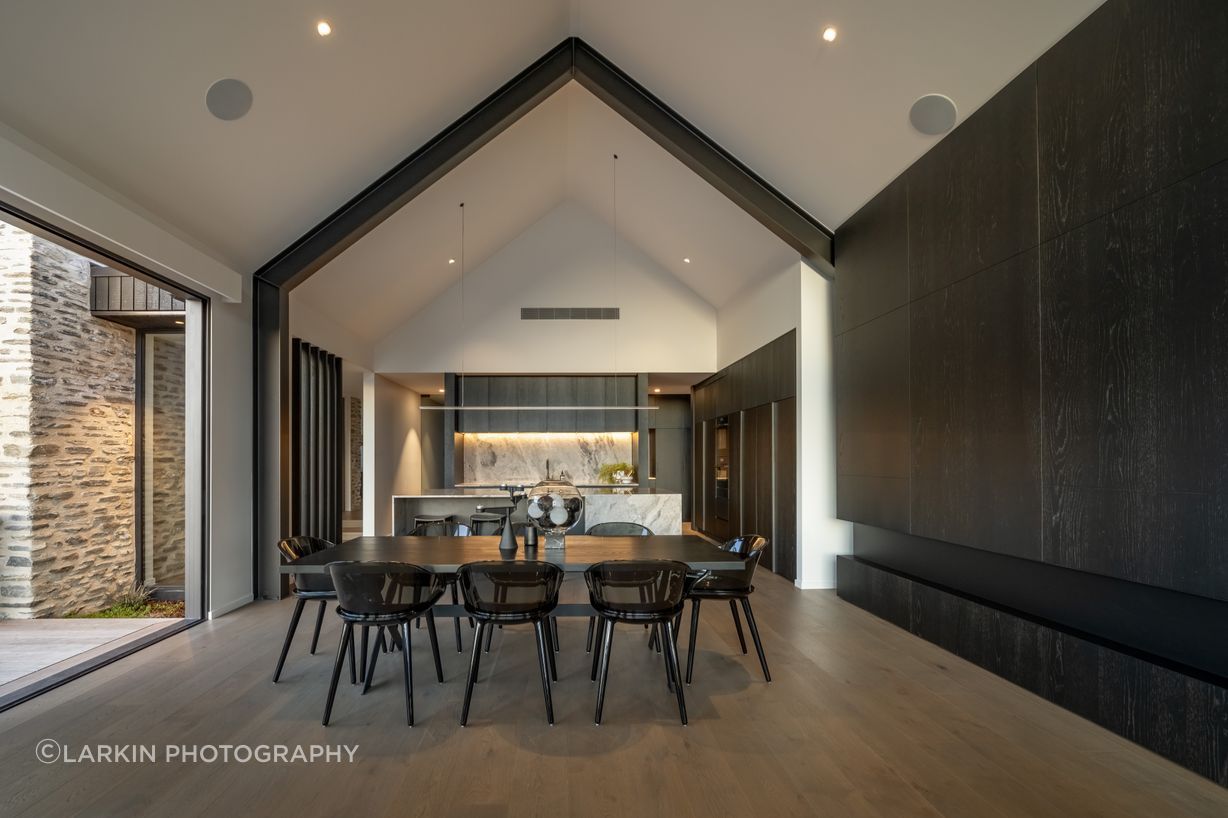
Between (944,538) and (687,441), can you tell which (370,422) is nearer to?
(687,441)

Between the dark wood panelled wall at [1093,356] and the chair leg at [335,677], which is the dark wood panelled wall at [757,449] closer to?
the dark wood panelled wall at [1093,356]

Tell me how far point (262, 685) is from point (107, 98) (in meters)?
3.27

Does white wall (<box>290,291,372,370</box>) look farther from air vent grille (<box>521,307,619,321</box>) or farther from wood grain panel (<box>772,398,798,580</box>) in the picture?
wood grain panel (<box>772,398,798,580</box>)

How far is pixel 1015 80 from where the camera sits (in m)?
3.35

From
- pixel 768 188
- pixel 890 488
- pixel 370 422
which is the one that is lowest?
pixel 890 488

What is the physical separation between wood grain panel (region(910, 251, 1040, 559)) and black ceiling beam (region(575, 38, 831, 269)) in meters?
1.71

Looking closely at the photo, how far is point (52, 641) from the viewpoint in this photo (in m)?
4.30

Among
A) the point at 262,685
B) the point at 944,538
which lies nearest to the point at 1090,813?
the point at 944,538

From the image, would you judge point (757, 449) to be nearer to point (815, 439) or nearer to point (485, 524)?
point (815, 439)

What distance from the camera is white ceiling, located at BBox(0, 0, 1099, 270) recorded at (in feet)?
10.4

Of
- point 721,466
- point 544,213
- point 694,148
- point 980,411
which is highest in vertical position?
point 544,213

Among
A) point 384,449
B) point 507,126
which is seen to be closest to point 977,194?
point 507,126

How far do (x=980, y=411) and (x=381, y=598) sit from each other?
341 centimetres

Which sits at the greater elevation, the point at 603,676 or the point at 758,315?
the point at 758,315
